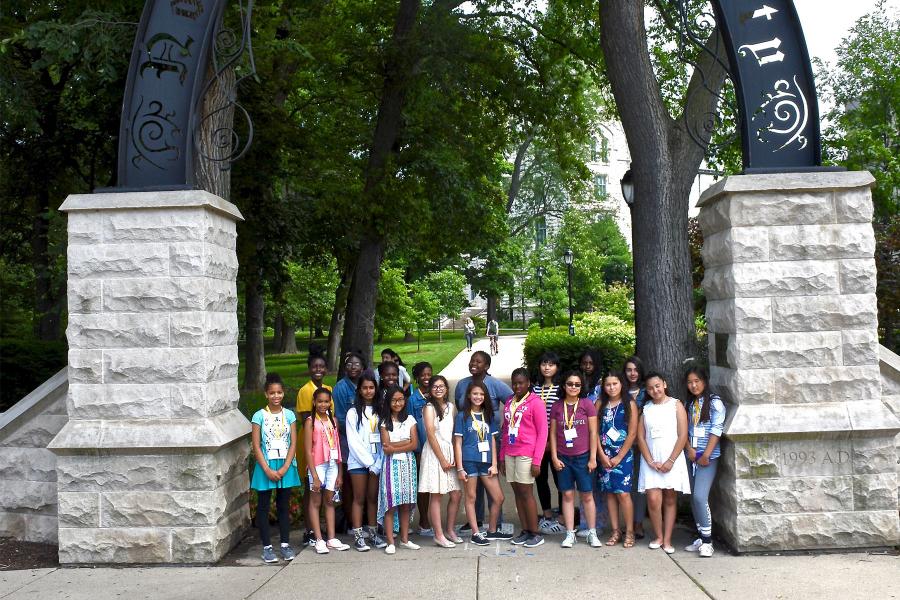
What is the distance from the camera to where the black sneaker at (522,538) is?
7.30 meters

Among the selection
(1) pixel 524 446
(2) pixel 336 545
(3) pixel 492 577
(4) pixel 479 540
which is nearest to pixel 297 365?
(2) pixel 336 545

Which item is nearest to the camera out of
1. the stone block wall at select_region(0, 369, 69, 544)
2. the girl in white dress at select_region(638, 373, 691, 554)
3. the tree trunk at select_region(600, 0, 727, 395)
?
the girl in white dress at select_region(638, 373, 691, 554)

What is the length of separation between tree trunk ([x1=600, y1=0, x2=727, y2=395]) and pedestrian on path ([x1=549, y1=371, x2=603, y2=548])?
8.41 ft

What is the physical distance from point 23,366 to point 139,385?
845 centimetres

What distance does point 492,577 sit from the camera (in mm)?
6316

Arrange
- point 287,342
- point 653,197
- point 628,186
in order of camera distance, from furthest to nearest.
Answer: point 287,342 → point 628,186 → point 653,197

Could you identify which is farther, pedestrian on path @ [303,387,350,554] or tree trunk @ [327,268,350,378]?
tree trunk @ [327,268,350,378]

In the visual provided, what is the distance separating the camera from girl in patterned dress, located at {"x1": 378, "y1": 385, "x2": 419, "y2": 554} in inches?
285

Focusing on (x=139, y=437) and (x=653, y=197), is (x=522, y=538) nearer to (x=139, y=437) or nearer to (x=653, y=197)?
(x=139, y=437)

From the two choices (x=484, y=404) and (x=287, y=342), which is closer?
(x=484, y=404)

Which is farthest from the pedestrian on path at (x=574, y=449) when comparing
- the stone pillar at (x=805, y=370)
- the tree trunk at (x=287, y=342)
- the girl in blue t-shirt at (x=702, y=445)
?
the tree trunk at (x=287, y=342)

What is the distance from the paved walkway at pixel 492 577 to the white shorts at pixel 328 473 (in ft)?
1.92

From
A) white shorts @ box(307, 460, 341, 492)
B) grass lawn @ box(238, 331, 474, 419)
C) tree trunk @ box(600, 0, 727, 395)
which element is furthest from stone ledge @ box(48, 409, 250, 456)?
grass lawn @ box(238, 331, 474, 419)

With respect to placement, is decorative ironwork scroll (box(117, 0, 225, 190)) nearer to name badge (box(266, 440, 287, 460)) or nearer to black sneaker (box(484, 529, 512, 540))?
name badge (box(266, 440, 287, 460))
